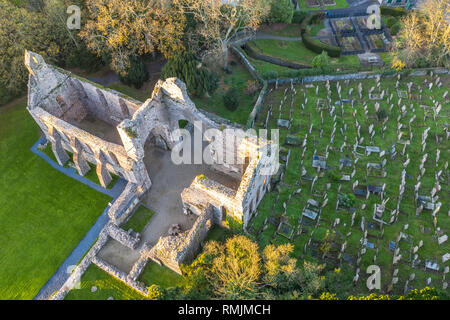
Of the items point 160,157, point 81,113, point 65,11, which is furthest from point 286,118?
point 65,11

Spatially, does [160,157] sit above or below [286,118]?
below

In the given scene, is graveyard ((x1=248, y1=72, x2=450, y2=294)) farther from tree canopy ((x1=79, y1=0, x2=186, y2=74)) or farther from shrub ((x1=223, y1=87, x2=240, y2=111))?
tree canopy ((x1=79, y1=0, x2=186, y2=74))

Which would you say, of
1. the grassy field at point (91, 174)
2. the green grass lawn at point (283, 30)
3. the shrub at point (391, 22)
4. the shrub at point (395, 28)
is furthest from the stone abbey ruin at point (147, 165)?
the shrub at point (391, 22)

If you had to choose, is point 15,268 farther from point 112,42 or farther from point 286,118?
point 286,118

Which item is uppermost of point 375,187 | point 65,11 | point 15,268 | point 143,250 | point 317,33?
point 65,11

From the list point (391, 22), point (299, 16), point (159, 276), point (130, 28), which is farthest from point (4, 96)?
point (391, 22)

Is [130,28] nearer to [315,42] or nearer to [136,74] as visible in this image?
[136,74]

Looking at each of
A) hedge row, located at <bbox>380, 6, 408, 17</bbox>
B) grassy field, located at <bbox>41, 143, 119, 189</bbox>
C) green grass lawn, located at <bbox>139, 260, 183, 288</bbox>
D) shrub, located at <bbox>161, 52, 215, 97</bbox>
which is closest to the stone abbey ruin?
grassy field, located at <bbox>41, 143, 119, 189</bbox>
